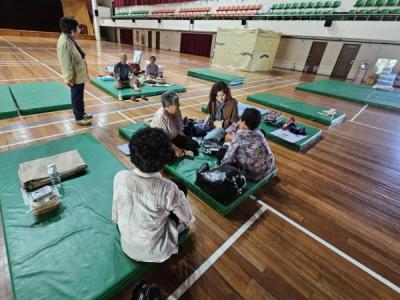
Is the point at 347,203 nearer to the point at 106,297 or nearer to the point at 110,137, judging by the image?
the point at 106,297

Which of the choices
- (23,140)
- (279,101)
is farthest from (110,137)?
(279,101)

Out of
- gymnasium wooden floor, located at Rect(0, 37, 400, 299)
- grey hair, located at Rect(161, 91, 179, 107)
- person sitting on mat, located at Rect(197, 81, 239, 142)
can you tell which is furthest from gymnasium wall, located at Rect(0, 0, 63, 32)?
grey hair, located at Rect(161, 91, 179, 107)

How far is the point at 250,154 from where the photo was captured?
89.7 inches

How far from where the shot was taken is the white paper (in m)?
3.76

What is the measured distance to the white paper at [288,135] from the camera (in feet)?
12.3

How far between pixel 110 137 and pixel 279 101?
4.70 meters

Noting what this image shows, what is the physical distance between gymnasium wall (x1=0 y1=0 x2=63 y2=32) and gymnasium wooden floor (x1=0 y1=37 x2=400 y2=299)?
83.1 feet

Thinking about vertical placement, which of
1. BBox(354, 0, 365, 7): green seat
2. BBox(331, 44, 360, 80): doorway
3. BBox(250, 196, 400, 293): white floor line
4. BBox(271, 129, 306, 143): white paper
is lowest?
BBox(250, 196, 400, 293): white floor line

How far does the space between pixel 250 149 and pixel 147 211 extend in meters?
1.37

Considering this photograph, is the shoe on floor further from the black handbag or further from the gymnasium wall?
the gymnasium wall

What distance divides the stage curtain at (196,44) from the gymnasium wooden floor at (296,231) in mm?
15559

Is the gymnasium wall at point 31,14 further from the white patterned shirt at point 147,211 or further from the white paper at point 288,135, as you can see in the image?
the white patterned shirt at point 147,211

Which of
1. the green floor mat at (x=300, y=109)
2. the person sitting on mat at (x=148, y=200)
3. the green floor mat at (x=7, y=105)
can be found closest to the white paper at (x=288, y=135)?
the green floor mat at (x=300, y=109)

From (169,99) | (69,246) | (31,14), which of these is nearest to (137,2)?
(31,14)
